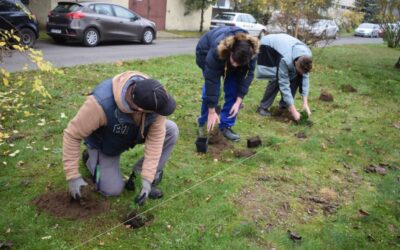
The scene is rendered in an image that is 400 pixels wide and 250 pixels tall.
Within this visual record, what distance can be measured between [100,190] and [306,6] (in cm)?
1120

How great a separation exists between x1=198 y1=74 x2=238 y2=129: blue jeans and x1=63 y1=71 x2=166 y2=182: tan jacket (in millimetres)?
1839

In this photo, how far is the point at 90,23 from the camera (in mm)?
12914

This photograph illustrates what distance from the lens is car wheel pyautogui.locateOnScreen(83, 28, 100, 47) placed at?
42.6 feet

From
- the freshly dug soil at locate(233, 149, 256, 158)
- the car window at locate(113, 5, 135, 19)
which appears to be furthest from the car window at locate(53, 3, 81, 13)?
the freshly dug soil at locate(233, 149, 256, 158)

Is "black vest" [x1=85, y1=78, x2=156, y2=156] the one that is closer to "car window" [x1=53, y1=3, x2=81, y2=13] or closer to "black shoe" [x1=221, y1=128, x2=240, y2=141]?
A: "black shoe" [x1=221, y1=128, x2=240, y2=141]

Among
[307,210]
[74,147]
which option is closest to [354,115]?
[307,210]

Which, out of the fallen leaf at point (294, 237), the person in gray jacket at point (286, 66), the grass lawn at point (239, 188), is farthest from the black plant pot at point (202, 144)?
the fallen leaf at point (294, 237)

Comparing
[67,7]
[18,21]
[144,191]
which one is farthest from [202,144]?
[67,7]

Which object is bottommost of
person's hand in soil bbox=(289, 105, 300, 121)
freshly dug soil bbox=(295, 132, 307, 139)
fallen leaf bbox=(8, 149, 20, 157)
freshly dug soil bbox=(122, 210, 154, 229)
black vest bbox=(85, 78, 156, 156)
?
freshly dug soil bbox=(122, 210, 154, 229)

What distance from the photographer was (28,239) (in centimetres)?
312

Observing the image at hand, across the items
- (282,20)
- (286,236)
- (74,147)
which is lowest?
(286,236)

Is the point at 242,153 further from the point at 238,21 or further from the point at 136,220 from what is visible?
the point at 238,21

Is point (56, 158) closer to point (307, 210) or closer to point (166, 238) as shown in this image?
point (166, 238)

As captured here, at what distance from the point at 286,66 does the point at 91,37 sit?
361 inches
